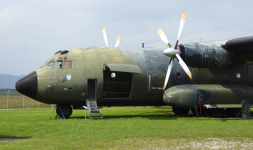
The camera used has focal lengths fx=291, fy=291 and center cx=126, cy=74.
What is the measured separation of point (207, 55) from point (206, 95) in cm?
294

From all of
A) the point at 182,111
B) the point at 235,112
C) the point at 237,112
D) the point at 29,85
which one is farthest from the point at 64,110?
the point at 237,112

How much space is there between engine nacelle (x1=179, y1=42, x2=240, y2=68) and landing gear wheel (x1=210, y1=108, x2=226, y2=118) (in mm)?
3448

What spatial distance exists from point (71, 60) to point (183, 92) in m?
8.10

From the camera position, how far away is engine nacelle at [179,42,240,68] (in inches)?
767

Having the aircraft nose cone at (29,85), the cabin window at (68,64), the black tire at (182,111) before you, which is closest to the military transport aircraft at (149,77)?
the aircraft nose cone at (29,85)

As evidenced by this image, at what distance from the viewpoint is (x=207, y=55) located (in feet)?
64.8

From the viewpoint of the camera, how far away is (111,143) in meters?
10.4

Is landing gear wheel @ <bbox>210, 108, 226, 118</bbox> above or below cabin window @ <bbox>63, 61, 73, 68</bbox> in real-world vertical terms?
below

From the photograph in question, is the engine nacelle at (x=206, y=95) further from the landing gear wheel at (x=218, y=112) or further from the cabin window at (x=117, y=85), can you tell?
the cabin window at (x=117, y=85)

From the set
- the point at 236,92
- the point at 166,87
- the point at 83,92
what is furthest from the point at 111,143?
the point at 236,92

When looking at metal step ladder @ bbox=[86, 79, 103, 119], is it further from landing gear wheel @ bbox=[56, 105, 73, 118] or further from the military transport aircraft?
landing gear wheel @ bbox=[56, 105, 73, 118]

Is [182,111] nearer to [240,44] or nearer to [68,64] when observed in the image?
[240,44]

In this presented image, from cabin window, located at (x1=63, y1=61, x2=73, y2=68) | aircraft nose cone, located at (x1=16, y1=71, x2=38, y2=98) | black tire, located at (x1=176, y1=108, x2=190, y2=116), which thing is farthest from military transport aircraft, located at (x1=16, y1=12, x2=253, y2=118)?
black tire, located at (x1=176, y1=108, x2=190, y2=116)

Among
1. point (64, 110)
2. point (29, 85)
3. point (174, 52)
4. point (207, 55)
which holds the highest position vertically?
point (174, 52)
